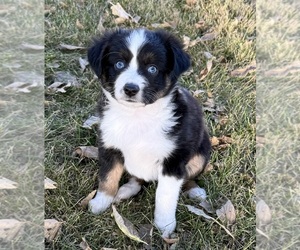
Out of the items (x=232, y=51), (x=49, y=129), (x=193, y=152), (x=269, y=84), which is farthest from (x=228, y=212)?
(x=232, y=51)

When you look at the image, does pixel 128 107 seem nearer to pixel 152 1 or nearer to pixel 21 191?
pixel 21 191

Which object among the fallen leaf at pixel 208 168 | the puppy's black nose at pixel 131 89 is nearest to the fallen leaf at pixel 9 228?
the puppy's black nose at pixel 131 89

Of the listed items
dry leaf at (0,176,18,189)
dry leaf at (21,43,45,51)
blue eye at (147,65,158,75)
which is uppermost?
blue eye at (147,65,158,75)

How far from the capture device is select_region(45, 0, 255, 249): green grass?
11.0 feet

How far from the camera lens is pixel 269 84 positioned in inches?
118

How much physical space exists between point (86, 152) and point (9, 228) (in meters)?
1.09

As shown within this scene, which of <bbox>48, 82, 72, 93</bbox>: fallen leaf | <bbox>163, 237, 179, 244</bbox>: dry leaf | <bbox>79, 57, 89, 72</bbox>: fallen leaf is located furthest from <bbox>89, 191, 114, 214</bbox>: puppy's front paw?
<bbox>79, 57, 89, 72</bbox>: fallen leaf

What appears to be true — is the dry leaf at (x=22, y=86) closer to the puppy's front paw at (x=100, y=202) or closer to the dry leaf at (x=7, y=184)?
the dry leaf at (x=7, y=184)

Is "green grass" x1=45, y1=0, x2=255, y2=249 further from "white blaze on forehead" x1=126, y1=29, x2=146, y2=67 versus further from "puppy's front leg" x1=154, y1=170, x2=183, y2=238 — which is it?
"white blaze on forehead" x1=126, y1=29, x2=146, y2=67

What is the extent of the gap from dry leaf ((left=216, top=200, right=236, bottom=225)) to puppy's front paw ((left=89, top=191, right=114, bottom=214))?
0.77 m

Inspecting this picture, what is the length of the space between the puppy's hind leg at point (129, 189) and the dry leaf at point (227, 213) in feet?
1.98

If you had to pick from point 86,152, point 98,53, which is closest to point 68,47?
point 86,152

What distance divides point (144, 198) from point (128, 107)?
77 centimetres

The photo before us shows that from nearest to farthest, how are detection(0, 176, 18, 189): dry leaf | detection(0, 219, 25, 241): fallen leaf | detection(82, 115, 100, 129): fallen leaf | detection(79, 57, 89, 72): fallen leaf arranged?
detection(0, 219, 25, 241): fallen leaf < detection(0, 176, 18, 189): dry leaf < detection(82, 115, 100, 129): fallen leaf < detection(79, 57, 89, 72): fallen leaf
